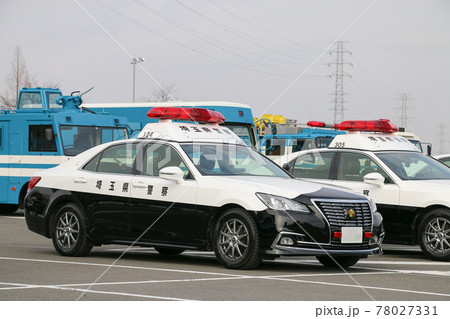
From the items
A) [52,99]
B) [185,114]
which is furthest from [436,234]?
[52,99]

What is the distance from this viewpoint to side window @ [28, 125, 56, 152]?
837 inches

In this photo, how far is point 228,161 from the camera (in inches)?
444

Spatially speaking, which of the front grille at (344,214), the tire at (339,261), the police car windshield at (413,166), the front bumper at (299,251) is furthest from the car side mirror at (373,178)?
the front bumper at (299,251)

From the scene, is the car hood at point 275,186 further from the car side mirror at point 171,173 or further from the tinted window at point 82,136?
the tinted window at point 82,136

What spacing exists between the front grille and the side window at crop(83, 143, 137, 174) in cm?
280

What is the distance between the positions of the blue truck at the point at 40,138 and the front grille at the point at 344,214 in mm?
11865

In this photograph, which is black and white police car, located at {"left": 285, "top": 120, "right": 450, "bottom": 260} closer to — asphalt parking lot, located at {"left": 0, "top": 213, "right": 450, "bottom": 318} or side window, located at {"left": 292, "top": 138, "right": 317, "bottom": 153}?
asphalt parking lot, located at {"left": 0, "top": 213, "right": 450, "bottom": 318}

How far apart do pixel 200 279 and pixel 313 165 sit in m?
5.38

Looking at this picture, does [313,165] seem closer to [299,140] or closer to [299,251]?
[299,251]

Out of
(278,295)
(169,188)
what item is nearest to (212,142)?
(169,188)

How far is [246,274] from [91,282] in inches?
71.3

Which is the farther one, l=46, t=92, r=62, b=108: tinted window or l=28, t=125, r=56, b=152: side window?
l=46, t=92, r=62, b=108: tinted window

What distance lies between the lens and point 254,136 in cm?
2375

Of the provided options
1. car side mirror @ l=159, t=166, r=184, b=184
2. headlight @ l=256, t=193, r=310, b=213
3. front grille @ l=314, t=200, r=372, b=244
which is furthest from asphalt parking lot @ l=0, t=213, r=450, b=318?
car side mirror @ l=159, t=166, r=184, b=184
